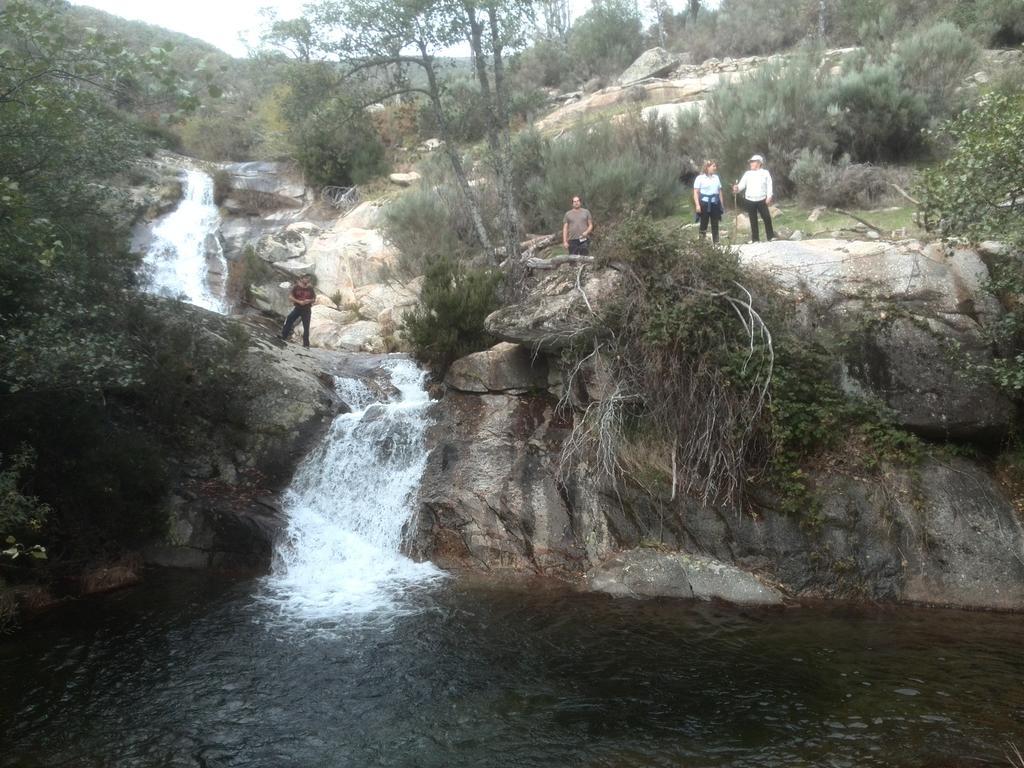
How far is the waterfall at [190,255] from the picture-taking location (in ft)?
62.8

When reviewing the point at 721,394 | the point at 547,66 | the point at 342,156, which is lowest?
the point at 721,394

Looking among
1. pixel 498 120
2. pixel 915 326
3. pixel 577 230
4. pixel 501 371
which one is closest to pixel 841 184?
pixel 577 230

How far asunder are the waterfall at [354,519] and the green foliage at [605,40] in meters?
25.6

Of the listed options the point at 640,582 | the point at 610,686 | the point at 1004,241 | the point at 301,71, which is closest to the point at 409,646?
the point at 610,686

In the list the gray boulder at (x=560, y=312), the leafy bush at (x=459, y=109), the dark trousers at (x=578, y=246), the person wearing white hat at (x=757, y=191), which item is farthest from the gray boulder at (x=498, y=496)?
the leafy bush at (x=459, y=109)

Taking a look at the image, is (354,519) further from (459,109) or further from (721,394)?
(459,109)

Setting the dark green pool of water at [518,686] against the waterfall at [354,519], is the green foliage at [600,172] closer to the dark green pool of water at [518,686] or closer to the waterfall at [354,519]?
the waterfall at [354,519]

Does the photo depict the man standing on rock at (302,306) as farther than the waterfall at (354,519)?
Yes

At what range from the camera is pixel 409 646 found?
7984 millimetres

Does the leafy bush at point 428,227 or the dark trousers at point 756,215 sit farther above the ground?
the leafy bush at point 428,227

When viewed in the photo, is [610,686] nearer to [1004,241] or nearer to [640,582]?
[640,582]

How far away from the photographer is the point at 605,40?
34438mm

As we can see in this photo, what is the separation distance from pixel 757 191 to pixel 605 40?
2518cm

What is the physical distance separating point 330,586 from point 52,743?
390 centimetres
